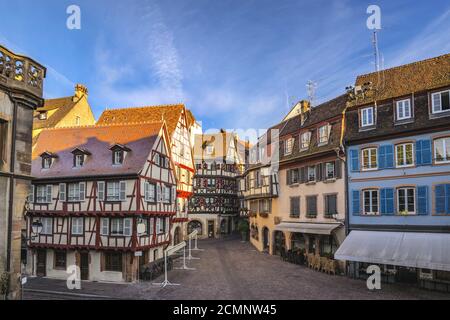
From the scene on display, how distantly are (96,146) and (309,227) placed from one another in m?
15.5

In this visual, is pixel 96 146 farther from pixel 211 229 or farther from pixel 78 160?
pixel 211 229

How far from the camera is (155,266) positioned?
79.9ft

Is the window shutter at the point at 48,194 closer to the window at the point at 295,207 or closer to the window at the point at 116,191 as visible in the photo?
the window at the point at 116,191

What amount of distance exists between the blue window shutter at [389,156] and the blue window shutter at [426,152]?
166 centimetres

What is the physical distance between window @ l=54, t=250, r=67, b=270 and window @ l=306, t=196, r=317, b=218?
1674cm

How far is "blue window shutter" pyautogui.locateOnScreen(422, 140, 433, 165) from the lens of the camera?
19.8 metres

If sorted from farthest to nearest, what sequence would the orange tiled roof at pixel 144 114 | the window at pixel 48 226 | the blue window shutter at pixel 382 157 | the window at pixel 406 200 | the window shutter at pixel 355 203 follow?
1. the orange tiled roof at pixel 144 114
2. the window at pixel 48 226
3. the window shutter at pixel 355 203
4. the blue window shutter at pixel 382 157
5. the window at pixel 406 200

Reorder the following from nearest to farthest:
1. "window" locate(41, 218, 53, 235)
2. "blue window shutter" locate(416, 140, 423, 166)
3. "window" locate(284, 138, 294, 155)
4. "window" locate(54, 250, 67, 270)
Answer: "blue window shutter" locate(416, 140, 423, 166) → "window" locate(54, 250, 67, 270) → "window" locate(41, 218, 53, 235) → "window" locate(284, 138, 294, 155)

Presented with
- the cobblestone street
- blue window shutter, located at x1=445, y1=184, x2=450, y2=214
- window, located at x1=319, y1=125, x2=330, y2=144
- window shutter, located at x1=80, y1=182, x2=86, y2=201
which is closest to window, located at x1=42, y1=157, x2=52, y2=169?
window shutter, located at x1=80, y1=182, x2=86, y2=201

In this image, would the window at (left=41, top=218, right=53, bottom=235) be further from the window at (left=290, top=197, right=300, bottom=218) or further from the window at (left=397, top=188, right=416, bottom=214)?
the window at (left=397, top=188, right=416, bottom=214)

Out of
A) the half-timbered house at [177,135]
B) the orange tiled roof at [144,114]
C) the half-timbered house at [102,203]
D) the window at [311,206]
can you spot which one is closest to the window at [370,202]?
the window at [311,206]

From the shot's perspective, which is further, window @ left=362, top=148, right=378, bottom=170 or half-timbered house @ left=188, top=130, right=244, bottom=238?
half-timbered house @ left=188, top=130, right=244, bottom=238

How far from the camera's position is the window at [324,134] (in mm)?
26094

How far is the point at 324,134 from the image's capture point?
26.5 m
